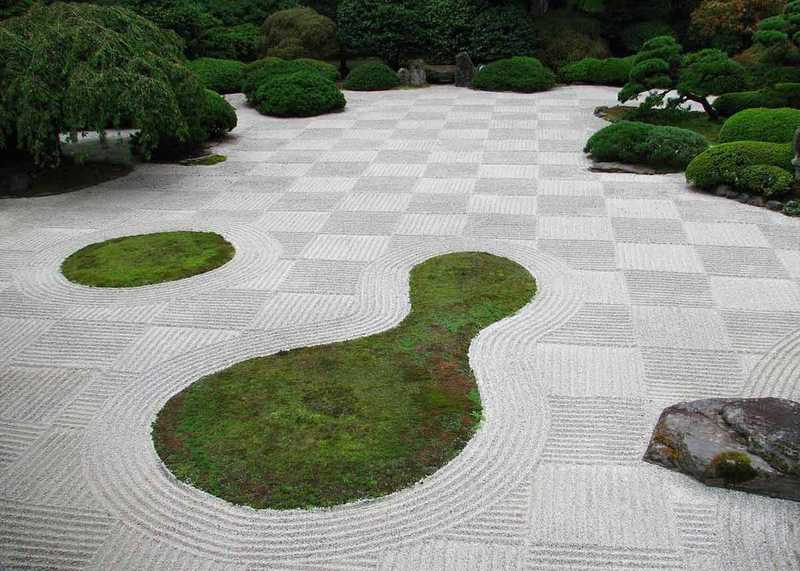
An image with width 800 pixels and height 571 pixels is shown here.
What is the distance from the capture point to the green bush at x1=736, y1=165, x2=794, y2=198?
38.4ft

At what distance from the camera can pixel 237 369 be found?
7375 millimetres

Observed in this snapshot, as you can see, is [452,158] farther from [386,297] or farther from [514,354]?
[514,354]

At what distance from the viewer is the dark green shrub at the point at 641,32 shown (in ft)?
80.1

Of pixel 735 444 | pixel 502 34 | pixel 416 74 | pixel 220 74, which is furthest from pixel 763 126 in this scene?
pixel 220 74

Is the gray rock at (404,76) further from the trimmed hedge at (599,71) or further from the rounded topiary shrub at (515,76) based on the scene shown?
the trimmed hedge at (599,71)

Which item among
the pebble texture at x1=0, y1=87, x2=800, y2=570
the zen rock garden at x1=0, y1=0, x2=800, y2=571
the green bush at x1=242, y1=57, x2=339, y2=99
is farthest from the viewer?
the green bush at x1=242, y1=57, x2=339, y2=99

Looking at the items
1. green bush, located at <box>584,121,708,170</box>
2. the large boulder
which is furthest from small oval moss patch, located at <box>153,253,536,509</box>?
green bush, located at <box>584,121,708,170</box>

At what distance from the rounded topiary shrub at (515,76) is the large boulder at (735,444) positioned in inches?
691

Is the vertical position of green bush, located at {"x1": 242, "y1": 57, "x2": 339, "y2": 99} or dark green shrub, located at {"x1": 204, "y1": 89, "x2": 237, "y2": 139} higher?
green bush, located at {"x1": 242, "y1": 57, "x2": 339, "y2": 99}

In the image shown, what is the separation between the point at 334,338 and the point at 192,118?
27.6 ft

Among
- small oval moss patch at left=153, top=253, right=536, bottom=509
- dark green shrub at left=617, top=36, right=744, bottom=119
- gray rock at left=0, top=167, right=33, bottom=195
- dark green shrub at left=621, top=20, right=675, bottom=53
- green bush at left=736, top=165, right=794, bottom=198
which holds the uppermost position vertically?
dark green shrub at left=621, top=20, right=675, bottom=53

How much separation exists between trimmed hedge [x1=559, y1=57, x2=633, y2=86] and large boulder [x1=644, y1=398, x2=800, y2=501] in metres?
18.7

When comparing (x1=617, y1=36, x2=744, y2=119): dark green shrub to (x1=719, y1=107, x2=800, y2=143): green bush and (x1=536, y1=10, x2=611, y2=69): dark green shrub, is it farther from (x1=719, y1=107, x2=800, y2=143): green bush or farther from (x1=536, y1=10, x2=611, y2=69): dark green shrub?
(x1=536, y1=10, x2=611, y2=69): dark green shrub

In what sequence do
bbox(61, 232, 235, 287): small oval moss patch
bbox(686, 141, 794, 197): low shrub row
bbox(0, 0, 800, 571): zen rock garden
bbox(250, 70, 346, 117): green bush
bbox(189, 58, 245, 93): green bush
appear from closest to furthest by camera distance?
bbox(0, 0, 800, 571): zen rock garden < bbox(61, 232, 235, 287): small oval moss patch < bbox(686, 141, 794, 197): low shrub row < bbox(250, 70, 346, 117): green bush < bbox(189, 58, 245, 93): green bush
